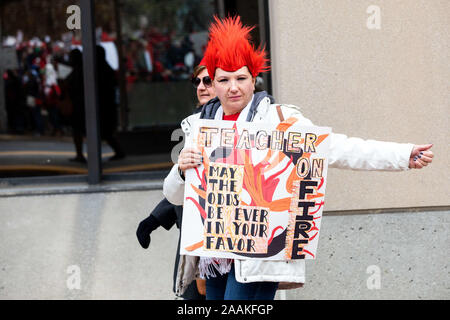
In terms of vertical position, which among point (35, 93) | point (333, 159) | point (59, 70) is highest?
point (59, 70)

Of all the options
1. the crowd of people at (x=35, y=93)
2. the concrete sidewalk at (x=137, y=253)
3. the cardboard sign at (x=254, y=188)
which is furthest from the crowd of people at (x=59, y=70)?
the cardboard sign at (x=254, y=188)

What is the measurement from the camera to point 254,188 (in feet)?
9.13

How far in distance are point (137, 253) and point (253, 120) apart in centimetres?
240

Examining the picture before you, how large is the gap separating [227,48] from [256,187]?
61cm

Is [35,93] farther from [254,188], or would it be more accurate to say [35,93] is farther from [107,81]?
[254,188]

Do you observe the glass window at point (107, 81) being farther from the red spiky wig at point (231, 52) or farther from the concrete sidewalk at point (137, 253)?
the red spiky wig at point (231, 52)

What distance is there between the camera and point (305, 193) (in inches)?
111

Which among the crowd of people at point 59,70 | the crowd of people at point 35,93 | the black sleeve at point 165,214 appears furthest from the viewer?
the crowd of people at point 59,70

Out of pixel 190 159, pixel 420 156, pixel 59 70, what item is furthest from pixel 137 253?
pixel 59 70

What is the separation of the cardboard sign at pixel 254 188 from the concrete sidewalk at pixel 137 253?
2037 millimetres

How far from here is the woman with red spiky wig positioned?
2816 mm

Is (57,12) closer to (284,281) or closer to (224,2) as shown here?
(224,2)

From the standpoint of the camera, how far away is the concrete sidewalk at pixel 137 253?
4836 millimetres

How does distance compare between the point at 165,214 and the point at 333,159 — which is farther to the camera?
the point at 165,214
